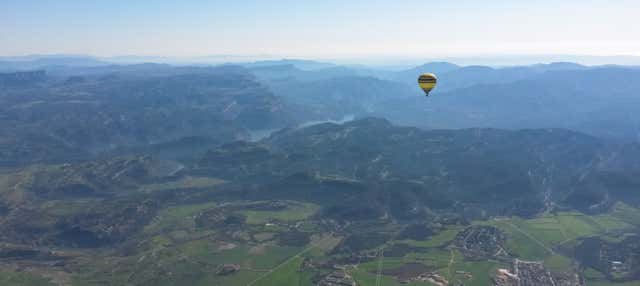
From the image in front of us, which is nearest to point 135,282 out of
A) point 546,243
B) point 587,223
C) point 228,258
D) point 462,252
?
point 228,258

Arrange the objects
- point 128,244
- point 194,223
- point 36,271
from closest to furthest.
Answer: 1. point 36,271
2. point 128,244
3. point 194,223

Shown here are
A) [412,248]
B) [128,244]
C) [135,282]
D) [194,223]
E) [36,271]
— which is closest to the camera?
[135,282]

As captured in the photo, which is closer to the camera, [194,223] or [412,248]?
[412,248]

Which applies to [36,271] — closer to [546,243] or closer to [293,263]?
[293,263]

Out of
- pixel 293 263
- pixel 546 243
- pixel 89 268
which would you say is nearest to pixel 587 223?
pixel 546 243

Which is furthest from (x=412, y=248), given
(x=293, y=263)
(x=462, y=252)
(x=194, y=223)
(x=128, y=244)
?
(x=128, y=244)

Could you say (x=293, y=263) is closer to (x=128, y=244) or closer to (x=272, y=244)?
(x=272, y=244)

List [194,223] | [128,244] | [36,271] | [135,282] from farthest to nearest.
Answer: [194,223] < [128,244] < [36,271] < [135,282]

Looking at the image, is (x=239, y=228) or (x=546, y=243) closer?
(x=546, y=243)

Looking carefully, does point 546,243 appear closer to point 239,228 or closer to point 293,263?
point 293,263
